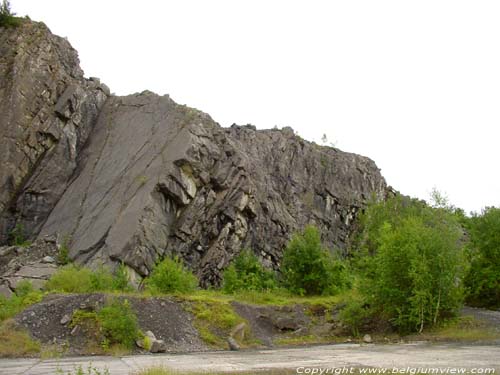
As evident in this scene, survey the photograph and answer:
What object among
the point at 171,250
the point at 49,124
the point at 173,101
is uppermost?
the point at 173,101

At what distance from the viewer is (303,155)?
6184 cm

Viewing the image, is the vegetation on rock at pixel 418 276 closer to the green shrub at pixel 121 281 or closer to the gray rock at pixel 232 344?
the gray rock at pixel 232 344

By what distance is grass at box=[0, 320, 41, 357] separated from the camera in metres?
21.7

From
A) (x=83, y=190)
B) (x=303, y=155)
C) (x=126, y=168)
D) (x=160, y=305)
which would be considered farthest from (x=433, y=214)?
(x=303, y=155)

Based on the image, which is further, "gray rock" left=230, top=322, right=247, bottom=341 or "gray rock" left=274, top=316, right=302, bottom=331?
"gray rock" left=274, top=316, right=302, bottom=331

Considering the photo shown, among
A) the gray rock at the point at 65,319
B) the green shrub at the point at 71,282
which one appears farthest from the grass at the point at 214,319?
the green shrub at the point at 71,282

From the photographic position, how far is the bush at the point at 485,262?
31.8 metres

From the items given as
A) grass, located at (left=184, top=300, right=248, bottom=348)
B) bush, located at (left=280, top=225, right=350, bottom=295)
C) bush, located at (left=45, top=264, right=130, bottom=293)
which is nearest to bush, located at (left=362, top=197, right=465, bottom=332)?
grass, located at (left=184, top=300, right=248, bottom=348)

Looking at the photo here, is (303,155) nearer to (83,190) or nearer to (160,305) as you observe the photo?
(83,190)

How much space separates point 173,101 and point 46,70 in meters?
11.5

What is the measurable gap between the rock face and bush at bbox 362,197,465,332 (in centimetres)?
1784

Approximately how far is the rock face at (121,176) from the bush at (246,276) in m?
2.87

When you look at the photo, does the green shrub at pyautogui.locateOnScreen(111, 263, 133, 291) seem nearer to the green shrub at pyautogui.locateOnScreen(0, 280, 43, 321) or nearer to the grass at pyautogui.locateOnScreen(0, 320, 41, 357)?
the green shrub at pyautogui.locateOnScreen(0, 280, 43, 321)

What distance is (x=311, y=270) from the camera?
Result: 37.7m
